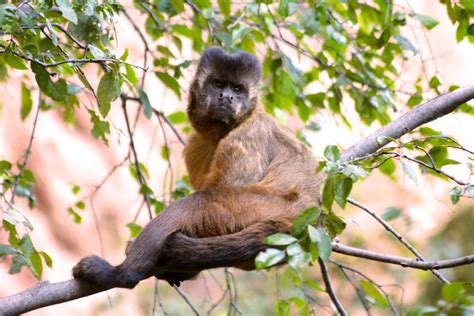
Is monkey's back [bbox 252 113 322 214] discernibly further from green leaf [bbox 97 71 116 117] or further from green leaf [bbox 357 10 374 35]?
green leaf [bbox 97 71 116 117]

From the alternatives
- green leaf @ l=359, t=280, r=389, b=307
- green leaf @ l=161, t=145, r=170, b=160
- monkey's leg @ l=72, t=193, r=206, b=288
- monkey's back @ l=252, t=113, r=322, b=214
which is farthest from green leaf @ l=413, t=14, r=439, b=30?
monkey's leg @ l=72, t=193, r=206, b=288

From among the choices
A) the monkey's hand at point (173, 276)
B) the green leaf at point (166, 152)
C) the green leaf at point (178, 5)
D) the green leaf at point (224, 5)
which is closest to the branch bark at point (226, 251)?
the monkey's hand at point (173, 276)

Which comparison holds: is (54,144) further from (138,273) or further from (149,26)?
(138,273)

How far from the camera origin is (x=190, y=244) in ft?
14.9

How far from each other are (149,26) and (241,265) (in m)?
2.86

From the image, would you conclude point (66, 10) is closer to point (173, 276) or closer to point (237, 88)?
point (173, 276)

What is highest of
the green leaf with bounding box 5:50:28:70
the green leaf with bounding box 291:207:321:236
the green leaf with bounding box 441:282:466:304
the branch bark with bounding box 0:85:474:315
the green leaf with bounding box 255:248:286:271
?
the green leaf with bounding box 5:50:28:70

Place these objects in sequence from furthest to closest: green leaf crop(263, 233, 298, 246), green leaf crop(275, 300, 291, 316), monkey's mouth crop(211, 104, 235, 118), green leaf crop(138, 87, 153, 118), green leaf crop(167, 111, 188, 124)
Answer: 1. green leaf crop(167, 111, 188, 124)
2. monkey's mouth crop(211, 104, 235, 118)
3. green leaf crop(138, 87, 153, 118)
4. green leaf crop(275, 300, 291, 316)
5. green leaf crop(263, 233, 298, 246)

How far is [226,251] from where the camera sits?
4500mm

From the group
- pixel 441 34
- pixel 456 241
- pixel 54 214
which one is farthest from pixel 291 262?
pixel 441 34

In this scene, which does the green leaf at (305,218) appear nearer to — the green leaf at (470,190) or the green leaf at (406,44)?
the green leaf at (470,190)

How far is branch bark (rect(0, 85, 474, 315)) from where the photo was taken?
3949mm

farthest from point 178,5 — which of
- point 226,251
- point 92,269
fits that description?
point 92,269

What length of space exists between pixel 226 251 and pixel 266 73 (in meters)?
2.79
